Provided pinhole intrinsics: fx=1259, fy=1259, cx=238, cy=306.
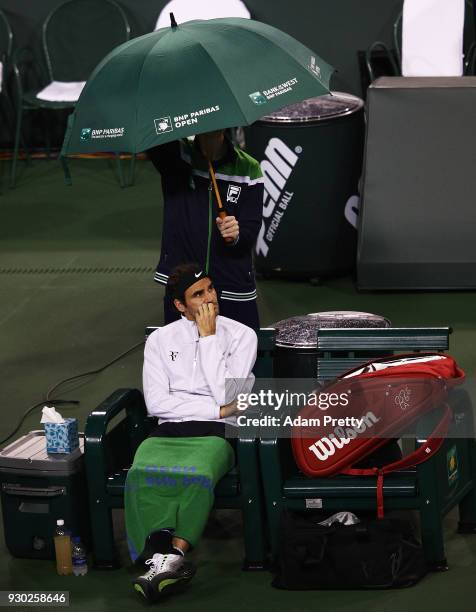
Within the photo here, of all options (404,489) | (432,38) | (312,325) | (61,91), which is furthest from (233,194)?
(61,91)

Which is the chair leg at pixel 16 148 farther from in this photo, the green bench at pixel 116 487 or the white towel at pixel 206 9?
the green bench at pixel 116 487

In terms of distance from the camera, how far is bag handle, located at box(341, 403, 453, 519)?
5.13 m

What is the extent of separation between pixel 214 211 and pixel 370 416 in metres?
1.28

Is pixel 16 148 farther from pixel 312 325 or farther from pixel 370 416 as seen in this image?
pixel 370 416

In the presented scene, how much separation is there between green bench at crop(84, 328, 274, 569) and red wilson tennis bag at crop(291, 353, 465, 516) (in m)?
0.24

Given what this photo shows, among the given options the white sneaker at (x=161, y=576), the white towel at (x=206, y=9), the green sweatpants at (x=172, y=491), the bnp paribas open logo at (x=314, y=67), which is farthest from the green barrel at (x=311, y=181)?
the white sneaker at (x=161, y=576)

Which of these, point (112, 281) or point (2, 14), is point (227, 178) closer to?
point (112, 281)

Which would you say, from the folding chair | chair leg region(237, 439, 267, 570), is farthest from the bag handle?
the folding chair

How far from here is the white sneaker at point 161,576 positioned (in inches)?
198

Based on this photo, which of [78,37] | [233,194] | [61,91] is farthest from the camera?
[78,37]

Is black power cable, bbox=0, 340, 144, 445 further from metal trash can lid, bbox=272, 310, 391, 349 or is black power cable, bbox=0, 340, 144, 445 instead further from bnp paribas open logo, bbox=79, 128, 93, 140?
bnp paribas open logo, bbox=79, 128, 93, 140

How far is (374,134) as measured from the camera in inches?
323

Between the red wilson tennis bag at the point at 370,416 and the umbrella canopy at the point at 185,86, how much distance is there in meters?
1.24

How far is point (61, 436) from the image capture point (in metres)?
5.51
